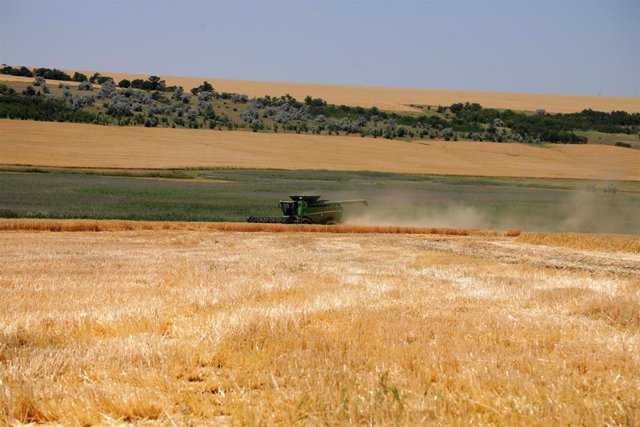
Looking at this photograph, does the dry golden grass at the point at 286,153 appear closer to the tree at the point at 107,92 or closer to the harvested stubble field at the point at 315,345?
the tree at the point at 107,92

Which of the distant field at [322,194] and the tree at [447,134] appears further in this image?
the tree at [447,134]

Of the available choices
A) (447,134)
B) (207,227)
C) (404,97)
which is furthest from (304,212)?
(404,97)

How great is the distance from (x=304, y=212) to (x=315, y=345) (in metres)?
30.3

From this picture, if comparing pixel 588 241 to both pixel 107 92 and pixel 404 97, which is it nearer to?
pixel 107 92

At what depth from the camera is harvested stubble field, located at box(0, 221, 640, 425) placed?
22.1ft

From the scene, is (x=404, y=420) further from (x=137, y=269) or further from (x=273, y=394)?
(x=137, y=269)

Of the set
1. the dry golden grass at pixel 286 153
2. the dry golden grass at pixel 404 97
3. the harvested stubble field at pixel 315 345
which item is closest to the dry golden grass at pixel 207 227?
the harvested stubble field at pixel 315 345

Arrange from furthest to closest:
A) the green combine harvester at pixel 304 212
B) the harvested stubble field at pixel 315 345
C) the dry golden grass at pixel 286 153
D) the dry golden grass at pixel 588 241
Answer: the dry golden grass at pixel 286 153
the green combine harvester at pixel 304 212
the dry golden grass at pixel 588 241
the harvested stubble field at pixel 315 345

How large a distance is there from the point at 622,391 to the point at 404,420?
2.51m

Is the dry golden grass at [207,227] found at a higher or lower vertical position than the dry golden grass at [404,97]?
lower

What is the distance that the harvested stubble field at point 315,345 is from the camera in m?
6.72

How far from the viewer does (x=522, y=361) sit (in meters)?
8.52

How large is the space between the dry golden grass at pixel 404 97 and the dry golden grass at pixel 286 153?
37.9 meters

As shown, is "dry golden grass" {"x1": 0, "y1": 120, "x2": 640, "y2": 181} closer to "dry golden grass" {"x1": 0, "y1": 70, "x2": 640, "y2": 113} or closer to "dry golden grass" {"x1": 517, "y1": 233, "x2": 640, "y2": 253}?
"dry golden grass" {"x1": 0, "y1": 70, "x2": 640, "y2": 113}
